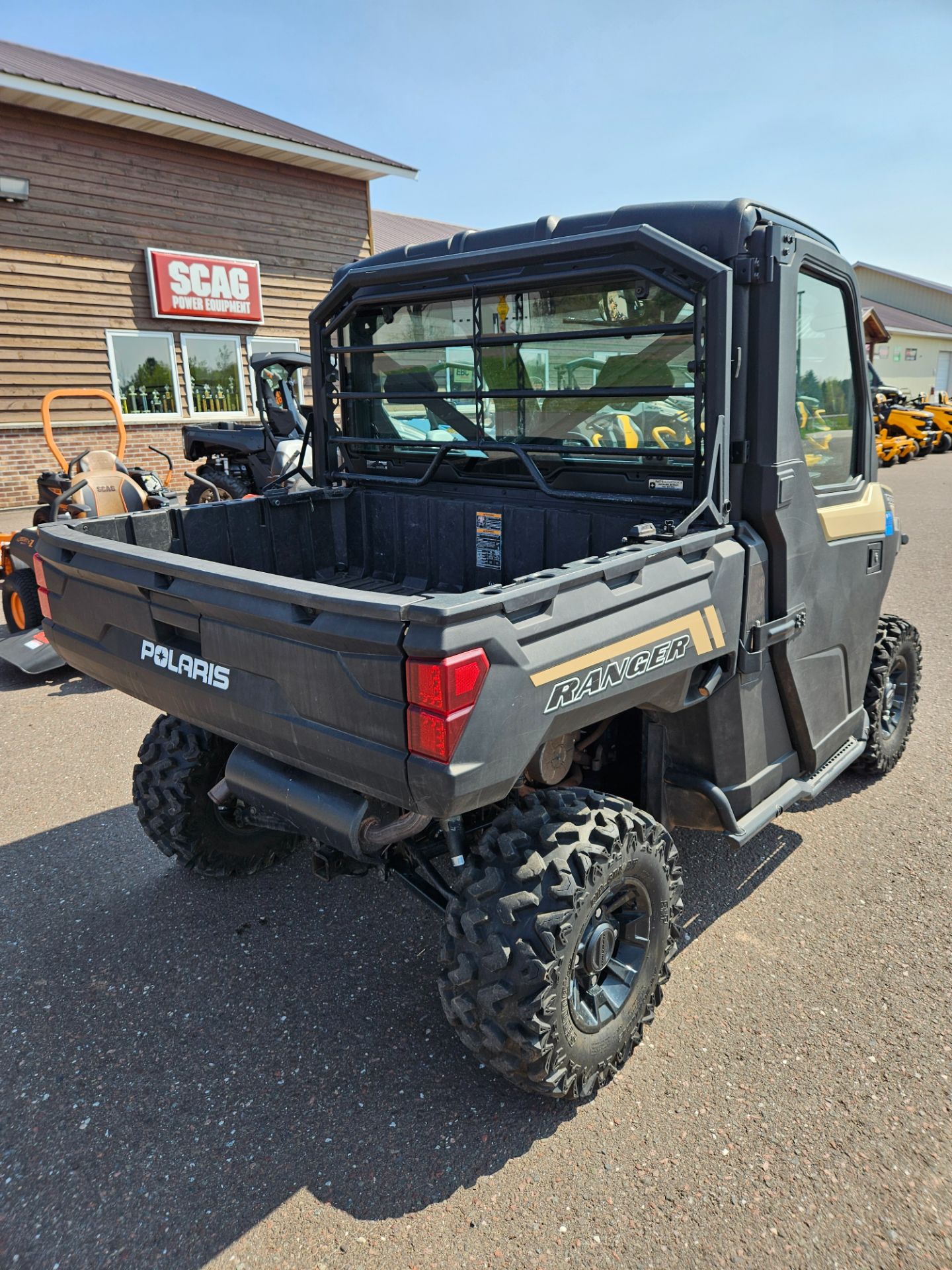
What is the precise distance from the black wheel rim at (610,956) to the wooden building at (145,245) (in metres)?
11.6

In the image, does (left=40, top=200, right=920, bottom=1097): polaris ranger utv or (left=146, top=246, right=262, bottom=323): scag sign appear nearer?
(left=40, top=200, right=920, bottom=1097): polaris ranger utv

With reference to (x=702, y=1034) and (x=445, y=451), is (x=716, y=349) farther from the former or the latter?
(x=702, y=1034)

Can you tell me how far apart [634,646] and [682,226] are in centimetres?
140

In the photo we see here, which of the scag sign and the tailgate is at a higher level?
the scag sign

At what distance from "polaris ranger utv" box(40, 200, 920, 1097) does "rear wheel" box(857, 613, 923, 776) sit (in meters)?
0.02

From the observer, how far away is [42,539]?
3.08 meters

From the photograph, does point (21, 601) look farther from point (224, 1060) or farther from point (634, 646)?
point (634, 646)

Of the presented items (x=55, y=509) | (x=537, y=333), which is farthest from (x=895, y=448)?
(x=537, y=333)

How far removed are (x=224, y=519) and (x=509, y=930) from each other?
210 centimetres

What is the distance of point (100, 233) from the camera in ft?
39.8

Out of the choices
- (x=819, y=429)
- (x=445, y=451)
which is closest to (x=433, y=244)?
(x=445, y=451)

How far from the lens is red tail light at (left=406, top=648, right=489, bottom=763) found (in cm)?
188

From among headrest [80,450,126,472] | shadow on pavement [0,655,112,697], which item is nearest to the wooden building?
headrest [80,450,126,472]

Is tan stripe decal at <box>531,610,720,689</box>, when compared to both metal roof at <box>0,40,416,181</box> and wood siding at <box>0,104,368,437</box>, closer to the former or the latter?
wood siding at <box>0,104,368,437</box>
